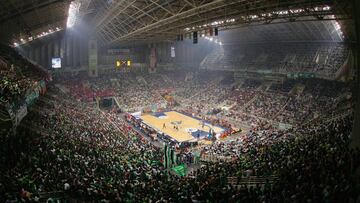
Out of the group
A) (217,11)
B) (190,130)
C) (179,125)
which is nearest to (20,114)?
(217,11)

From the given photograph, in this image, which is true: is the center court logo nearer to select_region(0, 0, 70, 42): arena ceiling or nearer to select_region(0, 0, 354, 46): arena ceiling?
select_region(0, 0, 354, 46): arena ceiling

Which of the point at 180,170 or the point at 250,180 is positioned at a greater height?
the point at 250,180

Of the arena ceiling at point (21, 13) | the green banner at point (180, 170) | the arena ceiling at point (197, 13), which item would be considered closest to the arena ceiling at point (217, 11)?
the arena ceiling at point (197, 13)

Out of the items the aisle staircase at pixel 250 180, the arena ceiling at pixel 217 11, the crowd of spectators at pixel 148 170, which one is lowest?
the aisle staircase at pixel 250 180

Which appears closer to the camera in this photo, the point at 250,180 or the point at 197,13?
the point at 250,180

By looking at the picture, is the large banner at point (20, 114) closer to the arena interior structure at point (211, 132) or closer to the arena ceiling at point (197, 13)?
the arena interior structure at point (211, 132)

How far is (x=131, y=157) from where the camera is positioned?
63.0 ft

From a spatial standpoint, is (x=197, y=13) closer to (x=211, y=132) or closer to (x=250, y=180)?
(x=250, y=180)

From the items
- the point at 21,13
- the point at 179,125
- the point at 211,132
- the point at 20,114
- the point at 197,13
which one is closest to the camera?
the point at 20,114

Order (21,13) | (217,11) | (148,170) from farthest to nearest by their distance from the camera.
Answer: (217,11) → (21,13) → (148,170)

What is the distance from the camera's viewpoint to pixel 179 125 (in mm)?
42094

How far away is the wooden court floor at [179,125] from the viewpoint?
3731 cm

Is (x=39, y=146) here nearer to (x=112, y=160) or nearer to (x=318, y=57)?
(x=112, y=160)

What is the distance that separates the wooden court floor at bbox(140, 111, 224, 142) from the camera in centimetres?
3731
